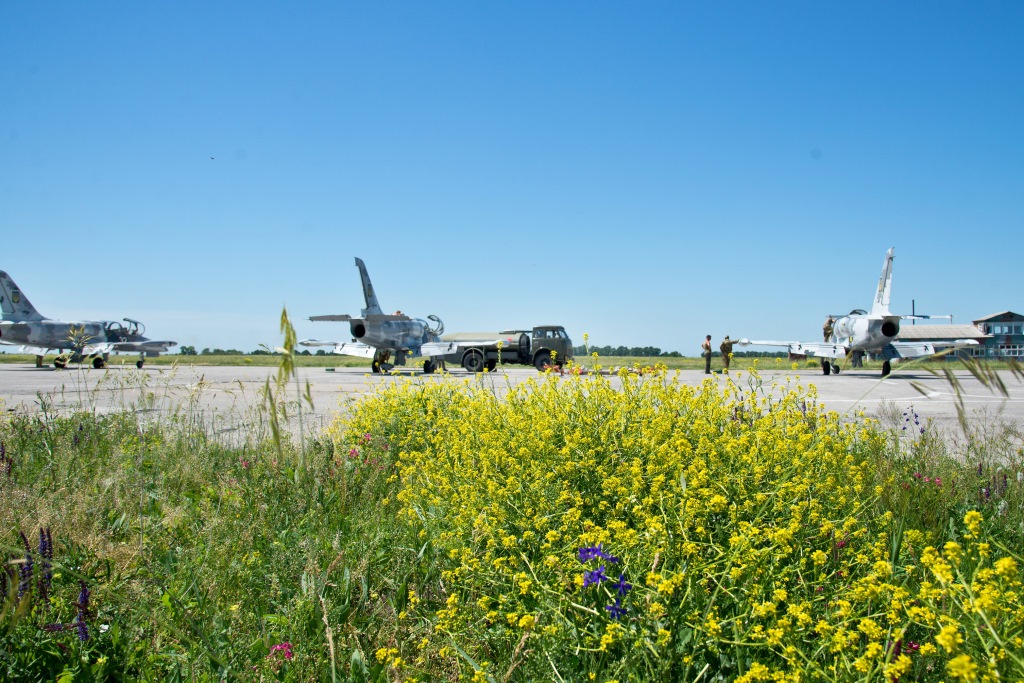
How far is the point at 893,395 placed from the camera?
14.6 meters

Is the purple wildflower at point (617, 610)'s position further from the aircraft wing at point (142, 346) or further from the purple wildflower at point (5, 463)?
the aircraft wing at point (142, 346)

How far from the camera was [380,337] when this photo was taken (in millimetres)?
29406

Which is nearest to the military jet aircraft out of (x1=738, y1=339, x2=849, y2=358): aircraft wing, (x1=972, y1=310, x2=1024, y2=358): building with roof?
(x1=738, y1=339, x2=849, y2=358): aircraft wing

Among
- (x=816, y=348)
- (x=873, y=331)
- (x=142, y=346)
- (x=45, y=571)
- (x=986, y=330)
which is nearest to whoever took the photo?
(x=45, y=571)

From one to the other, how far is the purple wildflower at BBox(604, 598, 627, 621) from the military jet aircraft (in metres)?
25.1

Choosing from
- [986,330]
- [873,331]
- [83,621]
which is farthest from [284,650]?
[986,330]

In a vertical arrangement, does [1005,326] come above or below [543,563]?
above

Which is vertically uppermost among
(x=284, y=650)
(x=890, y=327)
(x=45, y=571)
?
(x=890, y=327)

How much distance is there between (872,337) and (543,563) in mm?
27224

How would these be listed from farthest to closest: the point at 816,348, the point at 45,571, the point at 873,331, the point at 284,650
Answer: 1. the point at 816,348
2. the point at 873,331
3. the point at 45,571
4. the point at 284,650

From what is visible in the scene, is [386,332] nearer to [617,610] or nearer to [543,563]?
[543,563]

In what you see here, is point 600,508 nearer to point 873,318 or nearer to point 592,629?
point 592,629

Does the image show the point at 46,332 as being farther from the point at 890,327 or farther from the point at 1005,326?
the point at 1005,326

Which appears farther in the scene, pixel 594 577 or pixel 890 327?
pixel 890 327
